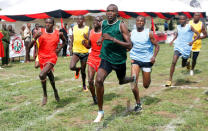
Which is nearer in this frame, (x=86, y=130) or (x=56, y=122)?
(x=86, y=130)

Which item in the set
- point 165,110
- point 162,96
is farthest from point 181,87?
point 165,110

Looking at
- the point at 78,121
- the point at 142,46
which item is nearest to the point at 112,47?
the point at 142,46

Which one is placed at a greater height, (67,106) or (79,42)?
(79,42)

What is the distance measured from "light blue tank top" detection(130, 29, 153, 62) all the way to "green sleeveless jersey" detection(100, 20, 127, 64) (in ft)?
3.69

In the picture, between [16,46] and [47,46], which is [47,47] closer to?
[47,46]

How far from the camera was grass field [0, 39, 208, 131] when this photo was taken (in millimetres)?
4867

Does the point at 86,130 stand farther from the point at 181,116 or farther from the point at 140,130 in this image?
the point at 181,116

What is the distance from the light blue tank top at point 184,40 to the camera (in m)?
8.12

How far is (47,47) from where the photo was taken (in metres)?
6.35

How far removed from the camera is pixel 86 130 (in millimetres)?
4637

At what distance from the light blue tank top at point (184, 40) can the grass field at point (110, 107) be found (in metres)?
1.00

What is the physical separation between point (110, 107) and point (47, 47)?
1.93 metres

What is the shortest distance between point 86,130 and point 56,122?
0.74 m

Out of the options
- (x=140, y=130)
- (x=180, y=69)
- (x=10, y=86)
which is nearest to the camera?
(x=140, y=130)
